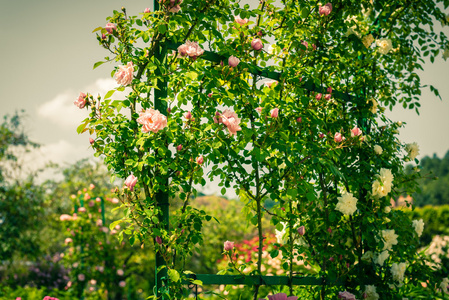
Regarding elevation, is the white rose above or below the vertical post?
above

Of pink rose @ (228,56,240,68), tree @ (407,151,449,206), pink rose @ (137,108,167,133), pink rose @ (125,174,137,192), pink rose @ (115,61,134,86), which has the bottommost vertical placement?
pink rose @ (125,174,137,192)

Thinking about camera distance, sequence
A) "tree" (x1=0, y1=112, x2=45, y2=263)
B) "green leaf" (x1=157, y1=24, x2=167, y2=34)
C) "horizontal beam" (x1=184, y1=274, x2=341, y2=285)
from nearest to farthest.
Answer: "green leaf" (x1=157, y1=24, x2=167, y2=34)
"horizontal beam" (x1=184, y1=274, x2=341, y2=285)
"tree" (x1=0, y1=112, x2=45, y2=263)

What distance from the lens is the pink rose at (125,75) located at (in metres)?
1.69

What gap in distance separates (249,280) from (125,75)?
1.13 metres

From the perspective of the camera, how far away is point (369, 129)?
2.55 metres

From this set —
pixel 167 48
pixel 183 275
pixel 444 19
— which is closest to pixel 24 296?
pixel 183 275

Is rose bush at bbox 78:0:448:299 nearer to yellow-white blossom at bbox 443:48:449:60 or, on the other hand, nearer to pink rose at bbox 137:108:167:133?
pink rose at bbox 137:108:167:133

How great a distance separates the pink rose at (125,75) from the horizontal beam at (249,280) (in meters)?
0.92

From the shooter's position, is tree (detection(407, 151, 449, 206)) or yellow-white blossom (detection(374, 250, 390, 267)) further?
tree (detection(407, 151, 449, 206))

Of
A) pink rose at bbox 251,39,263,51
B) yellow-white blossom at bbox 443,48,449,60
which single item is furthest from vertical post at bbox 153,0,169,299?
yellow-white blossom at bbox 443,48,449,60

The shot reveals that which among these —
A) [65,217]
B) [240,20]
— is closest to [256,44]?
[240,20]

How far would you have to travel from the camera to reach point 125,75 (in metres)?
1.69

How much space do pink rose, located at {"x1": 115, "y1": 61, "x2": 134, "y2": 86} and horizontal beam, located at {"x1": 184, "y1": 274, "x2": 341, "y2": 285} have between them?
917 millimetres

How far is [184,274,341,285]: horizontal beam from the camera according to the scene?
1774 millimetres
